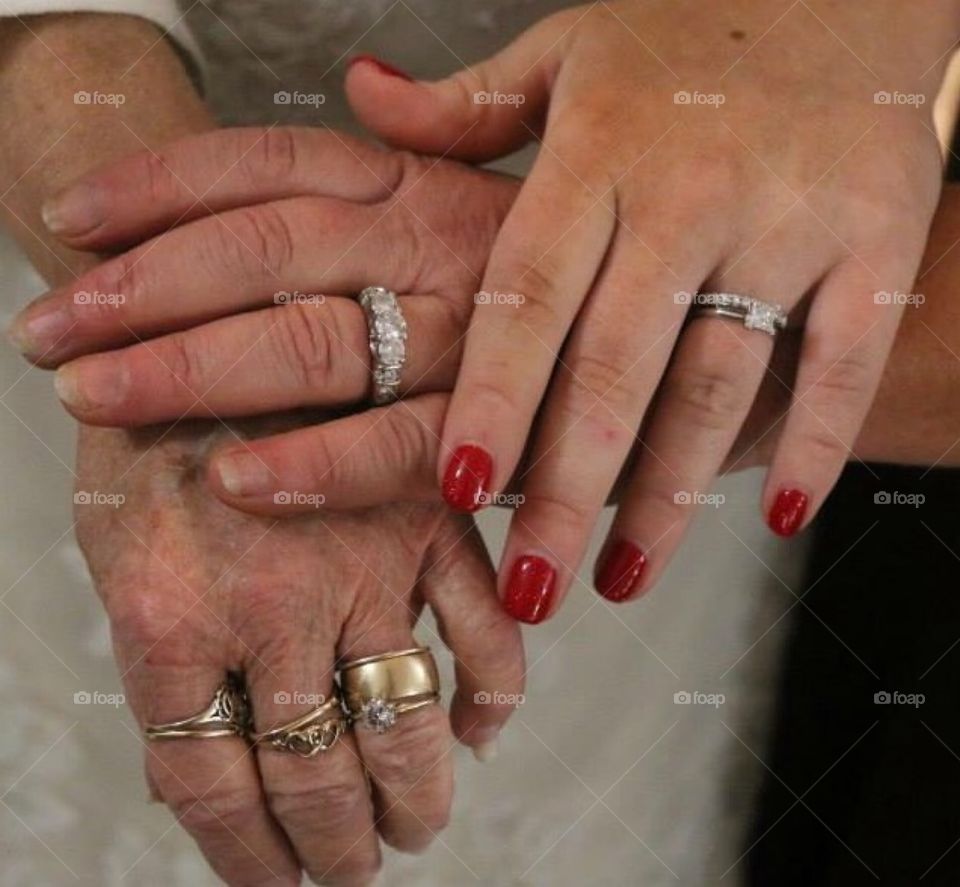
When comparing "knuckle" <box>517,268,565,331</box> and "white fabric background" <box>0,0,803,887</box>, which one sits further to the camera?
"white fabric background" <box>0,0,803,887</box>

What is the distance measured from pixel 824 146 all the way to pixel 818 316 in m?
0.08

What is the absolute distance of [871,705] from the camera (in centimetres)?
61

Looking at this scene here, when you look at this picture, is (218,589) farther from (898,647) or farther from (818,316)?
(898,647)

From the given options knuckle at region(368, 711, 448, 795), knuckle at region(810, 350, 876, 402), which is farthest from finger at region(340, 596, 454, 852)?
knuckle at region(810, 350, 876, 402)

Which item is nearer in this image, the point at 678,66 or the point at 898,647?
the point at 678,66

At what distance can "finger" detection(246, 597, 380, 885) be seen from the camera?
0.43 m

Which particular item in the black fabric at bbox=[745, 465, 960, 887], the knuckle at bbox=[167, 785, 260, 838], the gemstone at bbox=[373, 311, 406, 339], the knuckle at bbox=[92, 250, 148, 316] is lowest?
the black fabric at bbox=[745, 465, 960, 887]

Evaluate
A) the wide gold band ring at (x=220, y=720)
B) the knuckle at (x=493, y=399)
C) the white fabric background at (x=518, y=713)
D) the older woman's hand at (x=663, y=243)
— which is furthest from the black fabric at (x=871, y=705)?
the wide gold band ring at (x=220, y=720)

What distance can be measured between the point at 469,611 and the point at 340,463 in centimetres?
9

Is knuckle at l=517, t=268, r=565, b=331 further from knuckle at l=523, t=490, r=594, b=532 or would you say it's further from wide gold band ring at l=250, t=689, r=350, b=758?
wide gold band ring at l=250, t=689, r=350, b=758

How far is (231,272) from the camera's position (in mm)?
440

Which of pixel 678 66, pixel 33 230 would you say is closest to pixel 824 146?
pixel 678 66

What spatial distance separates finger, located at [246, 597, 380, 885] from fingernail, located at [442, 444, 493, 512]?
0.25 feet

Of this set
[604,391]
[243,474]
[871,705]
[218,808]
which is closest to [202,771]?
[218,808]
